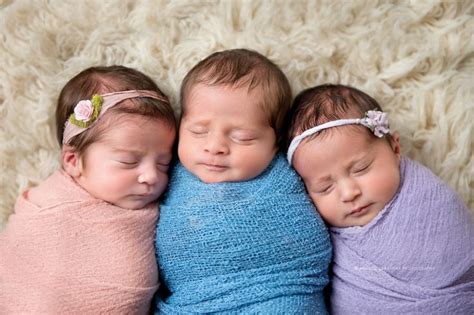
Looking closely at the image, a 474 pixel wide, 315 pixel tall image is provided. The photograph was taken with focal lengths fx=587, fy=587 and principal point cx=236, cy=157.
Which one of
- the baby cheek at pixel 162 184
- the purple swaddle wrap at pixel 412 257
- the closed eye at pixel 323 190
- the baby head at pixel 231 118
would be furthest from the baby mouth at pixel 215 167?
the purple swaddle wrap at pixel 412 257

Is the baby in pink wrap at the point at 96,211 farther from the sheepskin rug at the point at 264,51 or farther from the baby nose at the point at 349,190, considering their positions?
the baby nose at the point at 349,190

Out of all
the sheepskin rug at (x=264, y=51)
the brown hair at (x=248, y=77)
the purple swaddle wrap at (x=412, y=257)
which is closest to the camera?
the purple swaddle wrap at (x=412, y=257)

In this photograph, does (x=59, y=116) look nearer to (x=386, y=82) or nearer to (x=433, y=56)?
(x=386, y=82)

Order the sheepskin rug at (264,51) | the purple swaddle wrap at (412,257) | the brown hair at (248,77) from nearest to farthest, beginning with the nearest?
the purple swaddle wrap at (412,257) < the brown hair at (248,77) < the sheepskin rug at (264,51)

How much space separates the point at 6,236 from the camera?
1443 mm

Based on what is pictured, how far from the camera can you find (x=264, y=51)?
5.20 feet

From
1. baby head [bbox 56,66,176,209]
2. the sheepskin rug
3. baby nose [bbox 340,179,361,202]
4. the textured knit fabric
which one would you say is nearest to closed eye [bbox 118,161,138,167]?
baby head [bbox 56,66,176,209]

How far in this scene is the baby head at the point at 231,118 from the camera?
1420 millimetres

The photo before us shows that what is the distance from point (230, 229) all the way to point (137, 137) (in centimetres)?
32

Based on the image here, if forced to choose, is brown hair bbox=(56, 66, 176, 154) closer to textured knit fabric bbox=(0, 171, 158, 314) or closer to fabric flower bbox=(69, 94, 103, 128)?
fabric flower bbox=(69, 94, 103, 128)

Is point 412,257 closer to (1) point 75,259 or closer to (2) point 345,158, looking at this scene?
(2) point 345,158

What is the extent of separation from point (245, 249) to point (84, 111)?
51cm

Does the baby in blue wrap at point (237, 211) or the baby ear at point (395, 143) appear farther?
the baby ear at point (395, 143)

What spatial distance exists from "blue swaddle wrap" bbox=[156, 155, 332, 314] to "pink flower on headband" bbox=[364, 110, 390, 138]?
0.73ft
